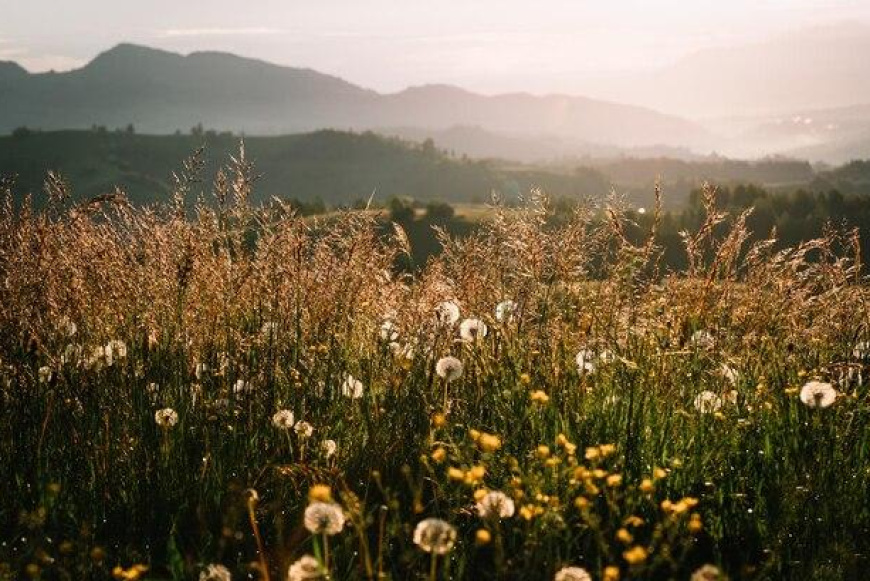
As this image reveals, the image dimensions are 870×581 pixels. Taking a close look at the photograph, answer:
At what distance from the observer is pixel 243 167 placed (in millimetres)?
5016

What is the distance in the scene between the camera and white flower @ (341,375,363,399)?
452 cm

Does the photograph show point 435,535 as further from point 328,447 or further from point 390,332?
point 390,332

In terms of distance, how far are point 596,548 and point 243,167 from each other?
117 inches

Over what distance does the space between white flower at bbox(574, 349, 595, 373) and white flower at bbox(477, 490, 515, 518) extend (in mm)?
1719

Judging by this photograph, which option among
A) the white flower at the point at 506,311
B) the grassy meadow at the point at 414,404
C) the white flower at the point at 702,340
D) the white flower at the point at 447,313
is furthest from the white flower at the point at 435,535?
the white flower at the point at 702,340

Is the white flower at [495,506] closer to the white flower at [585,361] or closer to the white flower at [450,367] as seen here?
the white flower at [450,367]

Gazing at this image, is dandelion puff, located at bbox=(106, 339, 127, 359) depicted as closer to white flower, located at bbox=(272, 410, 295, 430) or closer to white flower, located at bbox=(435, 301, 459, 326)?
white flower, located at bbox=(272, 410, 295, 430)

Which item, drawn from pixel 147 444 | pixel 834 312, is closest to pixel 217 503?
pixel 147 444

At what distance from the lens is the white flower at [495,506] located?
287 cm

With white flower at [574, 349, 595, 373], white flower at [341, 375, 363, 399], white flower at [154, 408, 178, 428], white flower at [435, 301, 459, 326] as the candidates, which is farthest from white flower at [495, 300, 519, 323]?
white flower at [154, 408, 178, 428]

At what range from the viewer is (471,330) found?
195 inches

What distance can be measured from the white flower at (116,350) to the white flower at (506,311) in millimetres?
2155

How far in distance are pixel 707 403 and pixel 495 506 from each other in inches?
71.2

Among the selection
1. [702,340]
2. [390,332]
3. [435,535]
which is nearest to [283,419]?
[390,332]
